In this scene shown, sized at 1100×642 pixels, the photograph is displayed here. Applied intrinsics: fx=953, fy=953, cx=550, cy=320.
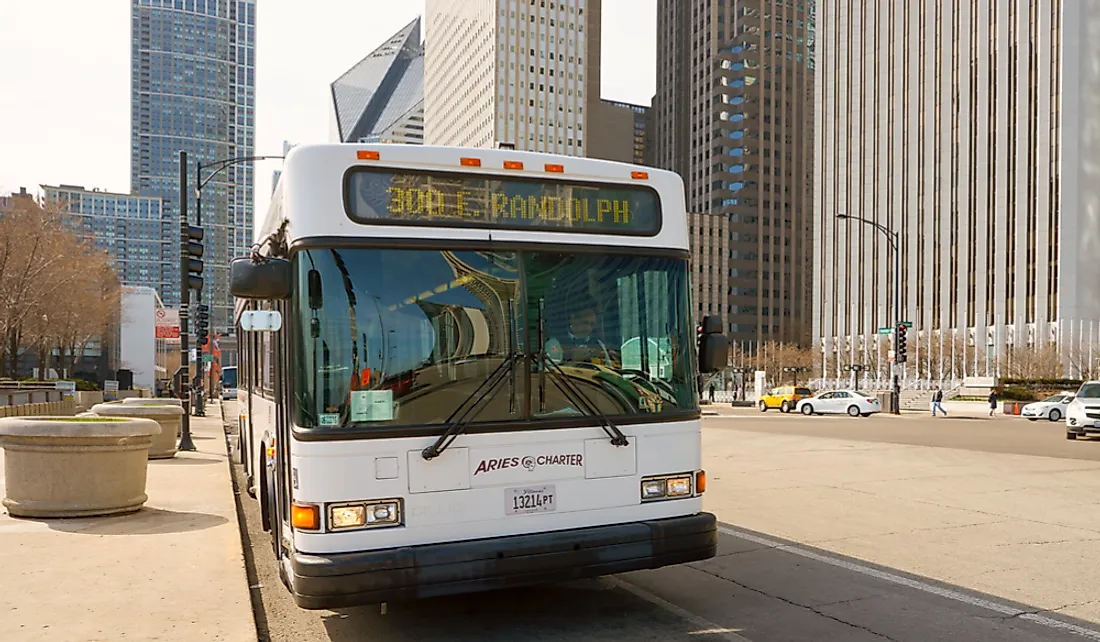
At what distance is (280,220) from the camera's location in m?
6.40

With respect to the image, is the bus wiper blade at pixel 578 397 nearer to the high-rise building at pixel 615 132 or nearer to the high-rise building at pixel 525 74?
the high-rise building at pixel 525 74

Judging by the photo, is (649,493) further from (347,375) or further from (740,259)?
(740,259)

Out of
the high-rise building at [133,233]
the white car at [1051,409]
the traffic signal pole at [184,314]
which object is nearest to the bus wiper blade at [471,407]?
the traffic signal pole at [184,314]

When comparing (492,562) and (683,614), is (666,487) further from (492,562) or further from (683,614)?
(492,562)

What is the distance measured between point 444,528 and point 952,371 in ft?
319

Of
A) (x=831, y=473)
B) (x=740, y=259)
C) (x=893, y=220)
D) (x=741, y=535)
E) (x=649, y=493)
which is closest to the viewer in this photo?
(x=649, y=493)

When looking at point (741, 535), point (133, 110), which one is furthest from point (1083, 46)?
point (133, 110)

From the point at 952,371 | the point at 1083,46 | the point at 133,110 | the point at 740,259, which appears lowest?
the point at 952,371

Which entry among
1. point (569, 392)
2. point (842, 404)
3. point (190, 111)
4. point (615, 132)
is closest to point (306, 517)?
point (569, 392)

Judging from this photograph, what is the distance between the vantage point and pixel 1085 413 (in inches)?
988

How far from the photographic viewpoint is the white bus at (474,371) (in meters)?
5.45

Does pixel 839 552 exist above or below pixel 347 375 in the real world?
below

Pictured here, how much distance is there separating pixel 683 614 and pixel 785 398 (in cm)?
5064

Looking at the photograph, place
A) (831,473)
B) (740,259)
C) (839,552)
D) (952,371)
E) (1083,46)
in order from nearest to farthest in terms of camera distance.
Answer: (839,552) < (831,473) < (1083,46) < (952,371) < (740,259)
